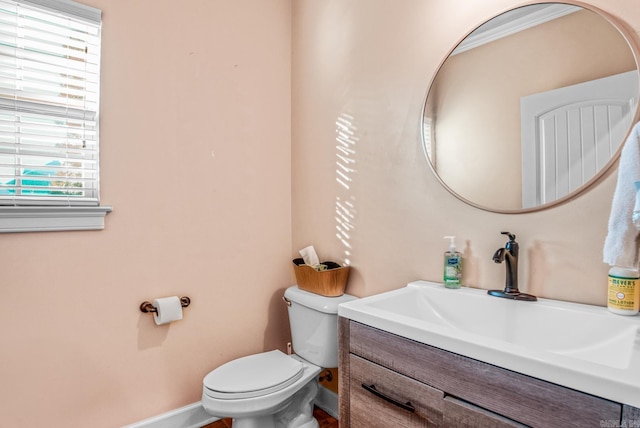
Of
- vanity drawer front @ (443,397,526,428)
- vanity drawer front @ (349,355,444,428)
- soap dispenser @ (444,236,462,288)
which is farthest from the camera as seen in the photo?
soap dispenser @ (444,236,462,288)

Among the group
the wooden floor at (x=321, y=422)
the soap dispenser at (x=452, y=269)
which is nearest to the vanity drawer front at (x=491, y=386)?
the soap dispenser at (x=452, y=269)

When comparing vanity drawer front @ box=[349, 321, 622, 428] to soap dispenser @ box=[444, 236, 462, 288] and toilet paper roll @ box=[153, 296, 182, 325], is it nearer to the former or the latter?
soap dispenser @ box=[444, 236, 462, 288]

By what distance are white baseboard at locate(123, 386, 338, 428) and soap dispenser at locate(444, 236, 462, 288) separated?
1028mm

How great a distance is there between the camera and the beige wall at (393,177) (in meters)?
1.11

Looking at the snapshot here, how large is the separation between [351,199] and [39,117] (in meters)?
1.41

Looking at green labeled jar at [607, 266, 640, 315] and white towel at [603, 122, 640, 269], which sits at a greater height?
white towel at [603, 122, 640, 269]

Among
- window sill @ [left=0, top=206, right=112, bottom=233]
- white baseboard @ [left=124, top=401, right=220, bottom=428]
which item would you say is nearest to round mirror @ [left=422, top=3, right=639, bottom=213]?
window sill @ [left=0, top=206, right=112, bottom=233]

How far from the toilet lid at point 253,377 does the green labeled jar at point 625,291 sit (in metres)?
1.22

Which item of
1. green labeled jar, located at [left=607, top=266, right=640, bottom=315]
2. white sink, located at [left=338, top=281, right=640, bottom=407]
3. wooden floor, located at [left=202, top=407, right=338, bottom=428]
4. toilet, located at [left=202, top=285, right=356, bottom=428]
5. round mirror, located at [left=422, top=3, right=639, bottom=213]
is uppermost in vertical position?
round mirror, located at [left=422, top=3, right=639, bottom=213]

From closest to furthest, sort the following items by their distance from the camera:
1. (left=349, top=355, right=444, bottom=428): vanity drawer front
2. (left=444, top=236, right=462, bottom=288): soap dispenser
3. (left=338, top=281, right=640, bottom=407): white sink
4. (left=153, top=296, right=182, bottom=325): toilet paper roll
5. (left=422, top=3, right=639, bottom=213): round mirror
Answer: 1. (left=338, top=281, right=640, bottom=407): white sink
2. (left=349, top=355, right=444, bottom=428): vanity drawer front
3. (left=422, top=3, right=639, bottom=213): round mirror
4. (left=444, top=236, right=462, bottom=288): soap dispenser
5. (left=153, top=296, right=182, bottom=325): toilet paper roll

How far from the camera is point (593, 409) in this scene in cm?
66

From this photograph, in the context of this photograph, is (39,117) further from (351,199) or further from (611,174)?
(611,174)

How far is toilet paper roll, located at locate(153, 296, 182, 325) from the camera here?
1693mm

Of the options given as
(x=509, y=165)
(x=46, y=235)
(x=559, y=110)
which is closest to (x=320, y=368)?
(x=509, y=165)
